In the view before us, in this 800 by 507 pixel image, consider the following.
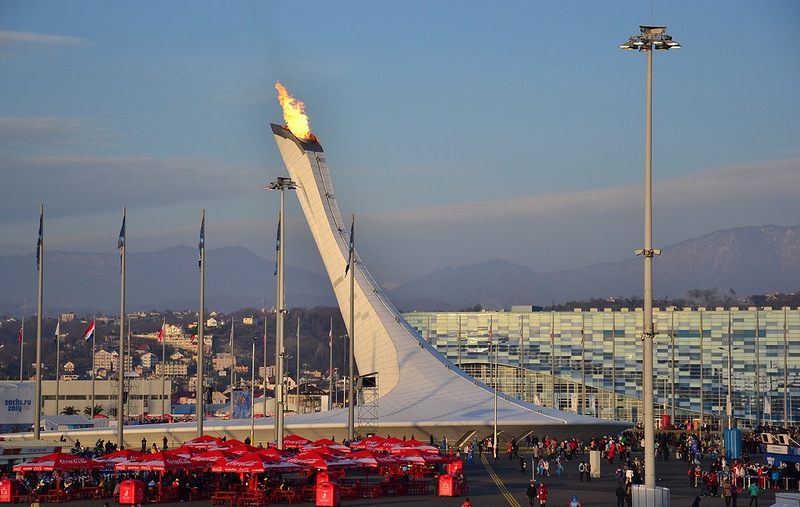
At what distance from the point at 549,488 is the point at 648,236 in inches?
564

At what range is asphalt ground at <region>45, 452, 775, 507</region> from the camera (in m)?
36.2

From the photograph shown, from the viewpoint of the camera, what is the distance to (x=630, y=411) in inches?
3875

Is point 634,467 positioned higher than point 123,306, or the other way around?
point 123,306

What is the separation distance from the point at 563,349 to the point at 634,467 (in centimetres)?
6957

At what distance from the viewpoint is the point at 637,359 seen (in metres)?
107

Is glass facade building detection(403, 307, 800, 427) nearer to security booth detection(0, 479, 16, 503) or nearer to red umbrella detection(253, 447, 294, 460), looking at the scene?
red umbrella detection(253, 447, 294, 460)

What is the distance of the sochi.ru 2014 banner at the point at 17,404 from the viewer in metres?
48.7

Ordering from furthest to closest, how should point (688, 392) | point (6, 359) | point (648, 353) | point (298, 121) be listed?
point (6, 359) → point (688, 392) → point (298, 121) → point (648, 353)

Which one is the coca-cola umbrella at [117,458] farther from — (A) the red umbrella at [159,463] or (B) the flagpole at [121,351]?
(B) the flagpole at [121,351]

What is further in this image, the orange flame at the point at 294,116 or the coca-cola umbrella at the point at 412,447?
the orange flame at the point at 294,116

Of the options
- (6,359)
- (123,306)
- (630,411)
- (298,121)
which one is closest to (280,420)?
(123,306)

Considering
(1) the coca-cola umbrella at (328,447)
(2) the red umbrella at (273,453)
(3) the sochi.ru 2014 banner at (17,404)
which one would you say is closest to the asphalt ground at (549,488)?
(2) the red umbrella at (273,453)

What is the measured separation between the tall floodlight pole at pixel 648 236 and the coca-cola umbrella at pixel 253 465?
12.4m

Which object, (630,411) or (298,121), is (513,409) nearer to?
(298,121)
